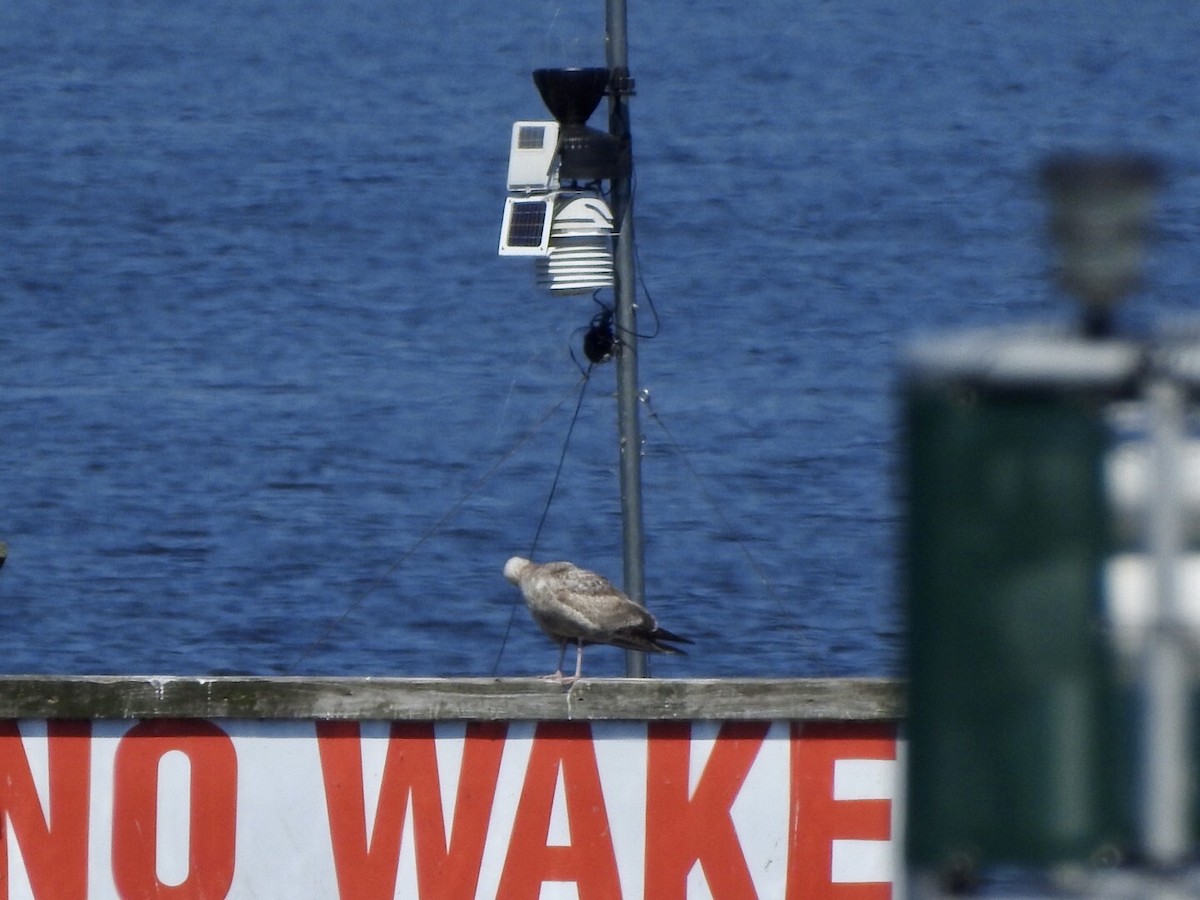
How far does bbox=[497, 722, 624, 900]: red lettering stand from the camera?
646 cm

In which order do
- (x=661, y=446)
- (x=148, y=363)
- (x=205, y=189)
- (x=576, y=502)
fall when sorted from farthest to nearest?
(x=205, y=189) → (x=148, y=363) → (x=661, y=446) → (x=576, y=502)

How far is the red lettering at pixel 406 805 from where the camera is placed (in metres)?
6.46

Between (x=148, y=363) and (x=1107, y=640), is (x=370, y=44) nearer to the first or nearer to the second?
(x=148, y=363)

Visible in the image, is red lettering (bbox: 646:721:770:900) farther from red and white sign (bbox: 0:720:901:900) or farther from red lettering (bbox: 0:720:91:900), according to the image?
red lettering (bbox: 0:720:91:900)

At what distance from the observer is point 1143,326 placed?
2.93 meters

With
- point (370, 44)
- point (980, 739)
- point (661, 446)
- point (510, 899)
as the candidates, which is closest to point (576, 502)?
point (661, 446)

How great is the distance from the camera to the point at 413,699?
6.43 metres

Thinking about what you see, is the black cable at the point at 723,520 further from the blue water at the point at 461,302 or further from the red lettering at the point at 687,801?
the red lettering at the point at 687,801

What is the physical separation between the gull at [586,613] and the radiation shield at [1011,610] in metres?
5.42

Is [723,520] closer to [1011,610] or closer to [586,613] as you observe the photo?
[586,613]

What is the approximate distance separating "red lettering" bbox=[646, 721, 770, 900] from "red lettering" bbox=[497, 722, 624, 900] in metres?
0.14

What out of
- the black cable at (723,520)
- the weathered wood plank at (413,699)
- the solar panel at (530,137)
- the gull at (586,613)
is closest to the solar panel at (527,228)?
the solar panel at (530,137)

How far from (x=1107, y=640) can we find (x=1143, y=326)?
1.32 ft

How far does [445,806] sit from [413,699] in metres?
0.32
